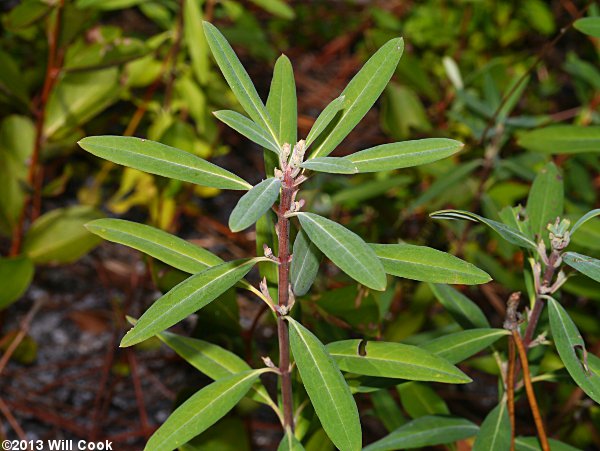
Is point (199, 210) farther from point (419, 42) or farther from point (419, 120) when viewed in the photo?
point (419, 42)

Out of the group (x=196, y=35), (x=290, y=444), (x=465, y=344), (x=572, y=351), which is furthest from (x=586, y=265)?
(x=196, y=35)

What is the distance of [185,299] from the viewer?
2.61 feet

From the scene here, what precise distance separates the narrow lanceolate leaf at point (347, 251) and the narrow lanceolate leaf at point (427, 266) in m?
0.10

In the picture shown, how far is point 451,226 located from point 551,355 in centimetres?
38

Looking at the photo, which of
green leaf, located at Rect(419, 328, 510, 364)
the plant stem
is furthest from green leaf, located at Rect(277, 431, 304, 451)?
green leaf, located at Rect(419, 328, 510, 364)

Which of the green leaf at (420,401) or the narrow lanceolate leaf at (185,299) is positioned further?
the green leaf at (420,401)

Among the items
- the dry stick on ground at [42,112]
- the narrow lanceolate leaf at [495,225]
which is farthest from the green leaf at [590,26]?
the dry stick on ground at [42,112]

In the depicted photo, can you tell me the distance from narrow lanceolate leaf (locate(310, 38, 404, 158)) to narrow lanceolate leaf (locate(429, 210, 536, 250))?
152mm

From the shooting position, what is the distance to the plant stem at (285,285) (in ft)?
2.65

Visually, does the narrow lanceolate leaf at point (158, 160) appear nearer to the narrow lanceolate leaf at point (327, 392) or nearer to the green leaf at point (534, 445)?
the narrow lanceolate leaf at point (327, 392)

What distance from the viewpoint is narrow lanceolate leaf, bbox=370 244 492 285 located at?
0.81 m

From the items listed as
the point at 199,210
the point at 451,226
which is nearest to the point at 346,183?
the point at 451,226

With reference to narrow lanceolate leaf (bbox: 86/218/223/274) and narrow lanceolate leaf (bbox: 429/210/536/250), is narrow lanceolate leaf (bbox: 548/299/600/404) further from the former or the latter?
narrow lanceolate leaf (bbox: 86/218/223/274)

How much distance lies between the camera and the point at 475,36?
266cm
